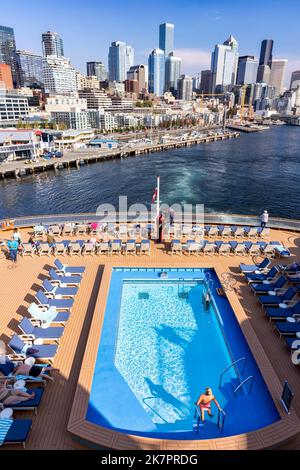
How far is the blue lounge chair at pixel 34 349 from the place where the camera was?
7656 millimetres

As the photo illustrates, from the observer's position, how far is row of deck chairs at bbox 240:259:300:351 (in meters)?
8.51

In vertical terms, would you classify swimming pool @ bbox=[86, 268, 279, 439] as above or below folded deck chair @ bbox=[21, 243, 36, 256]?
below

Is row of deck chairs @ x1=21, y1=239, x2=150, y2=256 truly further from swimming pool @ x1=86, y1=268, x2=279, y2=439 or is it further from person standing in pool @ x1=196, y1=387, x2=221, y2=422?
person standing in pool @ x1=196, y1=387, x2=221, y2=422

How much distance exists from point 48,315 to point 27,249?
541 centimetres

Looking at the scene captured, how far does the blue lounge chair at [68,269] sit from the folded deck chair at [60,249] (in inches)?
70.3

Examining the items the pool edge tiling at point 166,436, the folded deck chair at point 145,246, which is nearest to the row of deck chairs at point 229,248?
the folded deck chair at point 145,246

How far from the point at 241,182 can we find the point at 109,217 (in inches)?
1543

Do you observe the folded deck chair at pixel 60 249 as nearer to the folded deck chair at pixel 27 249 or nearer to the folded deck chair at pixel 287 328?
the folded deck chair at pixel 27 249

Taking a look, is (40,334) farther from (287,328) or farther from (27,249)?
(287,328)

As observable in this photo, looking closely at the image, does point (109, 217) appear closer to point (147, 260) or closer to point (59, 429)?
point (147, 260)

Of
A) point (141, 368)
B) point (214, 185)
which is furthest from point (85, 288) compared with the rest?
point (214, 185)

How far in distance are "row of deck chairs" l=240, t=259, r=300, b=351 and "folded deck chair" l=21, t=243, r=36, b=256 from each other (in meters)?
9.37

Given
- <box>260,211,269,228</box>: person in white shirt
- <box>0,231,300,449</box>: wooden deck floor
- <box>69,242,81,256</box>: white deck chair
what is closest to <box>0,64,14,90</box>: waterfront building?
<box>69,242,81,256</box>: white deck chair
